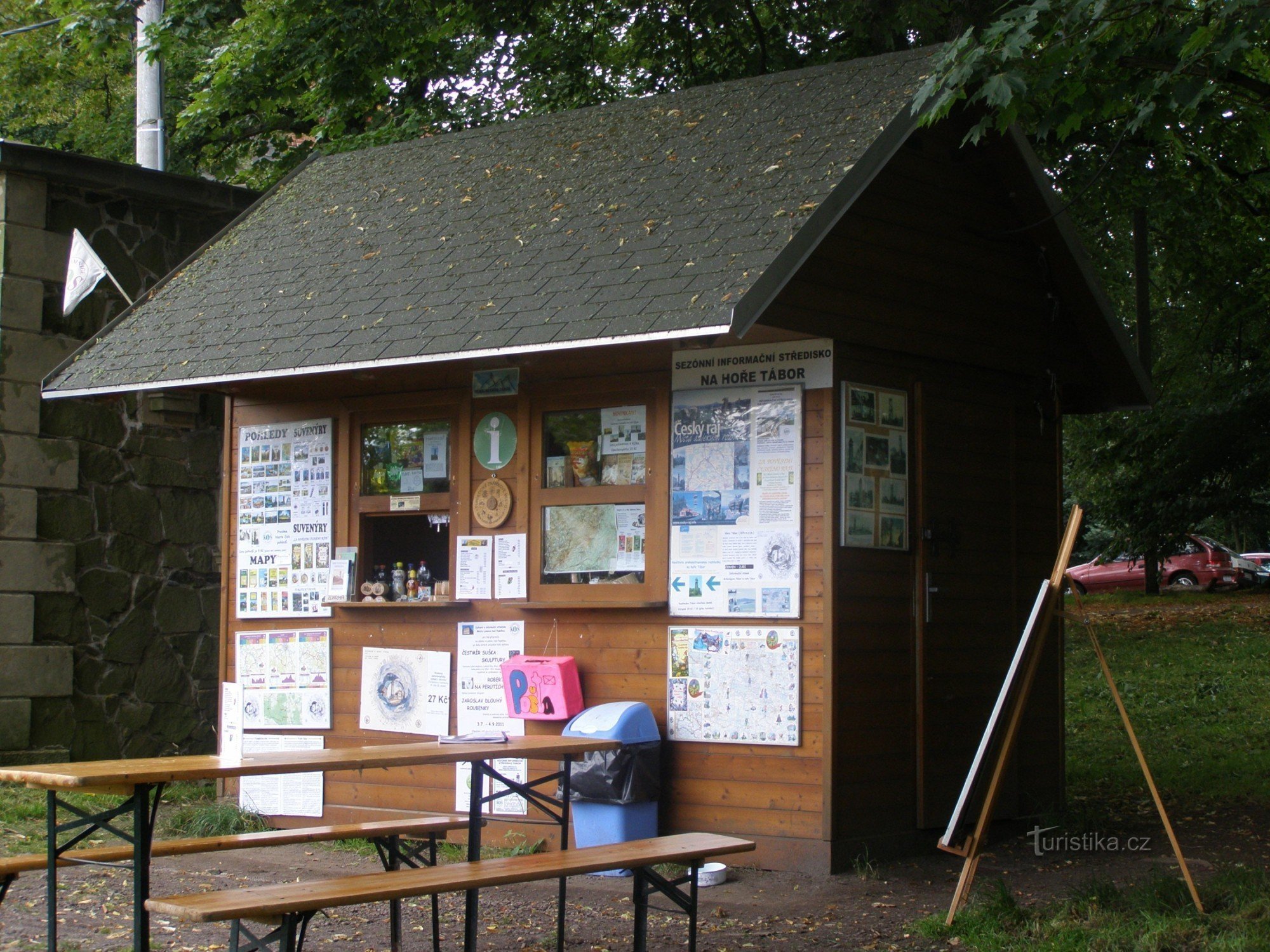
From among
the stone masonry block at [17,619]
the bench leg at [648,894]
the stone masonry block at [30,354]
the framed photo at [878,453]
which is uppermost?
the stone masonry block at [30,354]

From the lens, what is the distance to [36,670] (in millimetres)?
11055

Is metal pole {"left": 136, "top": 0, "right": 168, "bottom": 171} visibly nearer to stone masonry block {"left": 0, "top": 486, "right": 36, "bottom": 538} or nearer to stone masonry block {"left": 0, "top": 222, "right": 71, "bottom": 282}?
stone masonry block {"left": 0, "top": 222, "right": 71, "bottom": 282}

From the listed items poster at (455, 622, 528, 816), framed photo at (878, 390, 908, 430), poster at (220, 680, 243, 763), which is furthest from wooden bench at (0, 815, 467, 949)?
poster at (220, 680, 243, 763)

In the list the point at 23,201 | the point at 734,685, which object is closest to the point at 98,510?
the point at 23,201

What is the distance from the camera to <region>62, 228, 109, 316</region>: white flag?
11.1 m

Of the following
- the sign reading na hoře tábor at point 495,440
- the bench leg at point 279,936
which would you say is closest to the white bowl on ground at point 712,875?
the sign reading na hoře tábor at point 495,440

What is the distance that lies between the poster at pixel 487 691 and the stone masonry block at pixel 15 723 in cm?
390

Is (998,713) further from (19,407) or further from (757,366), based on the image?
(19,407)

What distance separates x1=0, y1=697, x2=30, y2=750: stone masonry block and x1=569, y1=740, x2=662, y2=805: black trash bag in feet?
16.7

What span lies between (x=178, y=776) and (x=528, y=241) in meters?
4.82

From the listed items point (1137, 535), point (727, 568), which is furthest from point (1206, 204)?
point (727, 568)

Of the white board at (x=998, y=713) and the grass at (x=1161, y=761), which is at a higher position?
the white board at (x=998, y=713)

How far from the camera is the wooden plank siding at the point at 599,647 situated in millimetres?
7867
